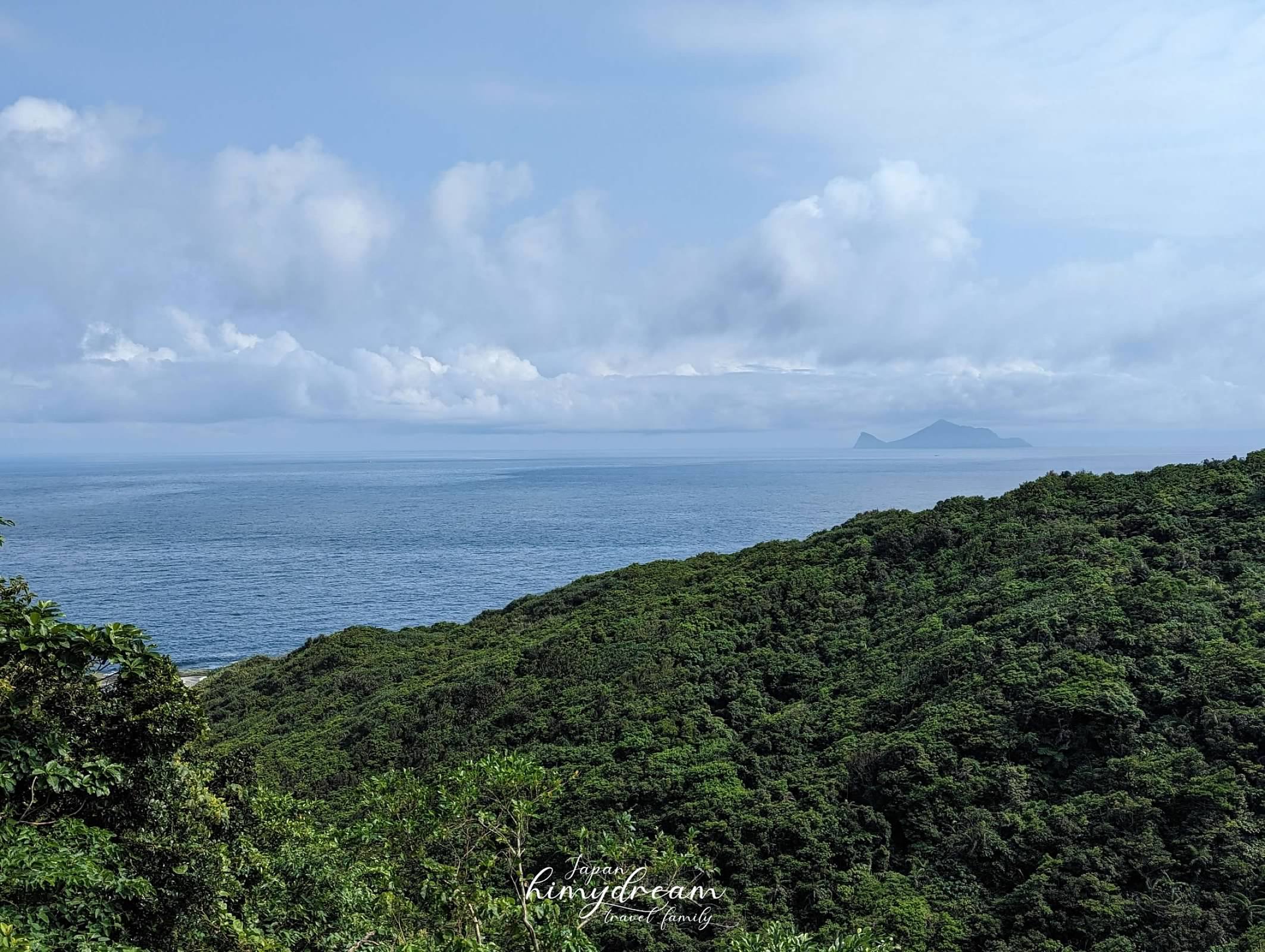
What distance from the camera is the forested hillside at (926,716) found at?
18828 mm

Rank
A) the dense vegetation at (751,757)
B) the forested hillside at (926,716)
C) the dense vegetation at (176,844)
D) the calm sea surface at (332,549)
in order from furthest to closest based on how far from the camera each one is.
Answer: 1. the calm sea surface at (332,549)
2. the forested hillside at (926,716)
3. the dense vegetation at (751,757)
4. the dense vegetation at (176,844)

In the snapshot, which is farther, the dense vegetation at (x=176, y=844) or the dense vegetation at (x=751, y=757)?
the dense vegetation at (x=751, y=757)

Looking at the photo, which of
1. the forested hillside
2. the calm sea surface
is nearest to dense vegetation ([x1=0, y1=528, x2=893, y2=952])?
the forested hillside

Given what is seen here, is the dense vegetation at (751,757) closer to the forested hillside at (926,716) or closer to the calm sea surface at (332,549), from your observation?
the forested hillside at (926,716)

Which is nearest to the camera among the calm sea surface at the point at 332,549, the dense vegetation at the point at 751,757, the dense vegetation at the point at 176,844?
the dense vegetation at the point at 176,844

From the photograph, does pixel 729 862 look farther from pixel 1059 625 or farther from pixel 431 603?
pixel 431 603

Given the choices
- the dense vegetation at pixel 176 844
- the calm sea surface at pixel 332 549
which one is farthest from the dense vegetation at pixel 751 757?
the calm sea surface at pixel 332 549

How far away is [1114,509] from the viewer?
117ft

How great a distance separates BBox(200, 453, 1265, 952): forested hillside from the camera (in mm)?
18828

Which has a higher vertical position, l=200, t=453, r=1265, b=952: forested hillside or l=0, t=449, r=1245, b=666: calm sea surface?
l=200, t=453, r=1265, b=952: forested hillside

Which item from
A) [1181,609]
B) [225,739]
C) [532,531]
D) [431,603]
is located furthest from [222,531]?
[1181,609]

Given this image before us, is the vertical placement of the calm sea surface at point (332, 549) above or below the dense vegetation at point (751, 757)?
below

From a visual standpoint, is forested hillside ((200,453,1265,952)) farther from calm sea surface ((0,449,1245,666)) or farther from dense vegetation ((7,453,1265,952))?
calm sea surface ((0,449,1245,666))

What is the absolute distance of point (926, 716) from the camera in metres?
25.1
